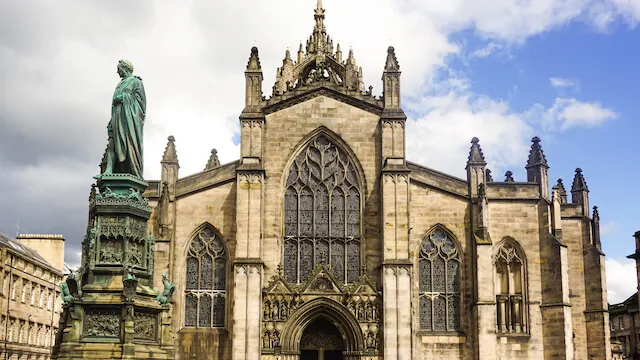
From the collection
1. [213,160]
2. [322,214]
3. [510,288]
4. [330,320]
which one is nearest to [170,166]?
[322,214]

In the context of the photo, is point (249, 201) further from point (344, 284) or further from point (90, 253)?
point (90, 253)

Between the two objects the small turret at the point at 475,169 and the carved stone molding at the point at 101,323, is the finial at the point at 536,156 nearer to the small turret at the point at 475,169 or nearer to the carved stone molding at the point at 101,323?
the small turret at the point at 475,169

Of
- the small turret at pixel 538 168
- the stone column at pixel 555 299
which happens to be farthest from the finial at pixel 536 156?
the stone column at pixel 555 299

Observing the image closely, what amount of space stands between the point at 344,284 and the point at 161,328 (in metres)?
19.7

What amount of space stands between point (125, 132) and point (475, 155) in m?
22.6

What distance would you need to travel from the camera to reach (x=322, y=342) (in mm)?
32969

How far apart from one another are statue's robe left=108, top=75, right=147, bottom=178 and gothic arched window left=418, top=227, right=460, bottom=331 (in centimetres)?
2113

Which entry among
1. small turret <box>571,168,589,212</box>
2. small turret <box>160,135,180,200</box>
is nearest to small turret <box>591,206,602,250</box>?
small turret <box>571,168,589,212</box>

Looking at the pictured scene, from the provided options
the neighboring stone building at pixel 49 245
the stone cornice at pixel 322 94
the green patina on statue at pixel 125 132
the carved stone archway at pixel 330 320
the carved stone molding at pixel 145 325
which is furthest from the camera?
the neighboring stone building at pixel 49 245

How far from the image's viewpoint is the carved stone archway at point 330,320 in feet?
104

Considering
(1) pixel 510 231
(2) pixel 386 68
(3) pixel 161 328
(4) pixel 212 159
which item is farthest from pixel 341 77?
(3) pixel 161 328

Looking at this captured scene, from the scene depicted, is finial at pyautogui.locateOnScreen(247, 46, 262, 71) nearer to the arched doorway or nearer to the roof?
the arched doorway

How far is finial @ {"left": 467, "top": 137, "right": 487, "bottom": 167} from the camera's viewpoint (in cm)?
3416

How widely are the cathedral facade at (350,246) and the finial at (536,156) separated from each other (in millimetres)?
101
